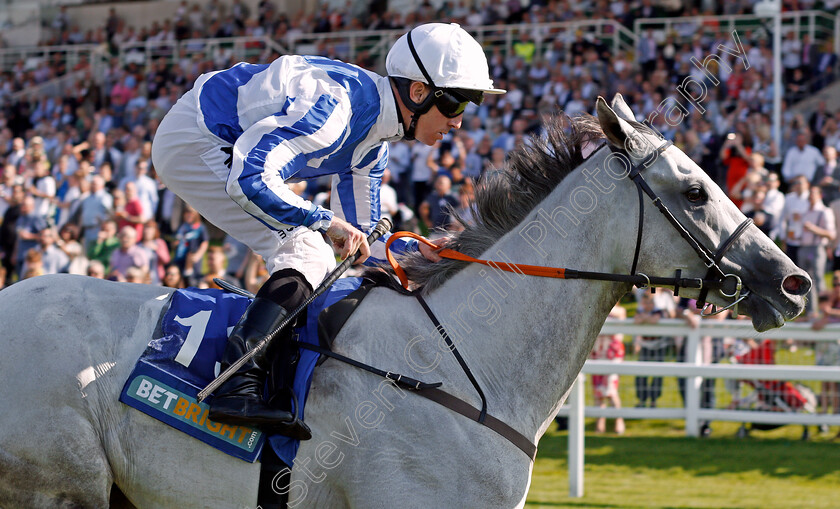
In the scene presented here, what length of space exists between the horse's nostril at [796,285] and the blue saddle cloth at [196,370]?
149cm

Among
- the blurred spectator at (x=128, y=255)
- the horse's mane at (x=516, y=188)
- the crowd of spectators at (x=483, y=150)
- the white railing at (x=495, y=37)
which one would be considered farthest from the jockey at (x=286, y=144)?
the white railing at (x=495, y=37)

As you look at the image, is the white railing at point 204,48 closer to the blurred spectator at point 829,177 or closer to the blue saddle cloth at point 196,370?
the blurred spectator at point 829,177

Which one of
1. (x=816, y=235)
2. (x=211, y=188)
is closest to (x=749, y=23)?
(x=816, y=235)

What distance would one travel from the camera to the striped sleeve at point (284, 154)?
2.99 metres

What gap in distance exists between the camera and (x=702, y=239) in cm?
314

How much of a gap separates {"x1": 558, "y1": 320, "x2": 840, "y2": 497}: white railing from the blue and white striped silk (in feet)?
12.9

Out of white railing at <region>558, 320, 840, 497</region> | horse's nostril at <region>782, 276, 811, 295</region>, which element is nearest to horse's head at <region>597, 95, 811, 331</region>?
horse's nostril at <region>782, 276, 811, 295</region>

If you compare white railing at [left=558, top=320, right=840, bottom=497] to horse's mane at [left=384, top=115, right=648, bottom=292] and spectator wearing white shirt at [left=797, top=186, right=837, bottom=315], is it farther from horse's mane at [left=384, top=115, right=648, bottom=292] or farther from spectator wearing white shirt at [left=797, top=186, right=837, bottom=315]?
horse's mane at [left=384, top=115, right=648, bottom=292]

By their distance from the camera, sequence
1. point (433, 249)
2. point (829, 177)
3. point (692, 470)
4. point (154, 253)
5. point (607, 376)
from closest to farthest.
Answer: point (433, 249) → point (692, 470) → point (607, 376) → point (154, 253) → point (829, 177)

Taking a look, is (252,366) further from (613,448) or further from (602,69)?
(602,69)

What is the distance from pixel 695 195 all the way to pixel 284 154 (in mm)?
1373

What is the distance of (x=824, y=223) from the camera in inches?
400

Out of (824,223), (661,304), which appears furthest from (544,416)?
(824,223)

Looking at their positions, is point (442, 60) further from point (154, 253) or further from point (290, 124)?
point (154, 253)
